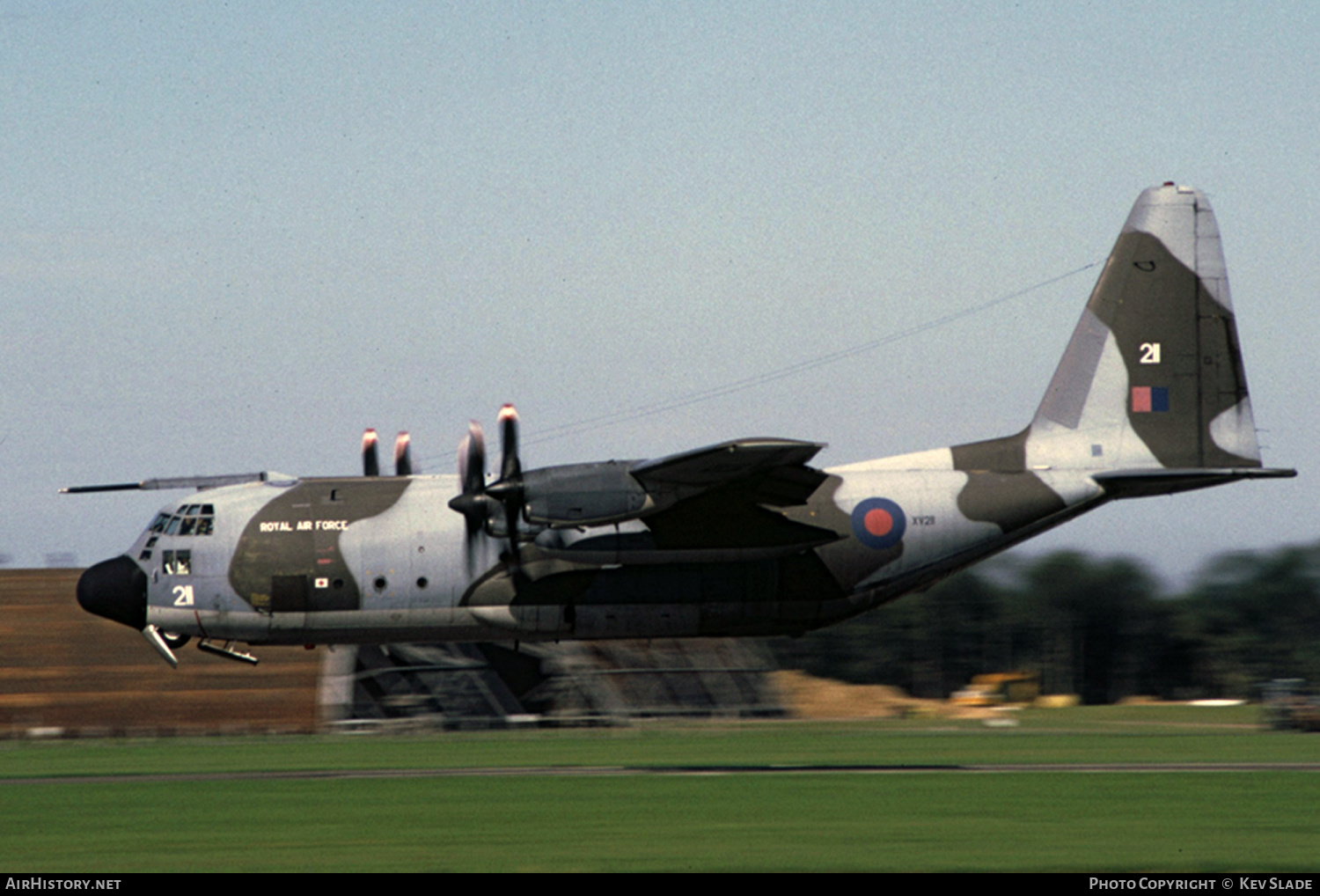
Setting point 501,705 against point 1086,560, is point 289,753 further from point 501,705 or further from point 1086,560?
point 1086,560

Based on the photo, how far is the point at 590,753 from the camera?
4188 cm

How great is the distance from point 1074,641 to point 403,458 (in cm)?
9327

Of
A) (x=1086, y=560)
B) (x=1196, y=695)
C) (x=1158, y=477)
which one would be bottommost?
(x=1196, y=695)

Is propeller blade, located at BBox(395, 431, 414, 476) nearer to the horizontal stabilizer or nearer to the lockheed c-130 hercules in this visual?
the lockheed c-130 hercules

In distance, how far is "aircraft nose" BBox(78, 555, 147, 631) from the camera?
95.2ft

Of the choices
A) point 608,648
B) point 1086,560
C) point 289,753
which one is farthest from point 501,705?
point 1086,560

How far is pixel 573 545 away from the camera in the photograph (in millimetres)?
27625

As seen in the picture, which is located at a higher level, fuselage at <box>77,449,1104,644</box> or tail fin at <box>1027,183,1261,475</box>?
tail fin at <box>1027,183,1261,475</box>

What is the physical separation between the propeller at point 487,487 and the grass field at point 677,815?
4989mm

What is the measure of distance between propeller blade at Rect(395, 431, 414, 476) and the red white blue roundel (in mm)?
9774

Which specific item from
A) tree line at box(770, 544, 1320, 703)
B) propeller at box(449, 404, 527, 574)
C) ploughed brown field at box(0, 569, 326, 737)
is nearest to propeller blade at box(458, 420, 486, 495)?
propeller at box(449, 404, 527, 574)

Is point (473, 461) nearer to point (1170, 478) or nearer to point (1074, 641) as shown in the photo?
point (1170, 478)

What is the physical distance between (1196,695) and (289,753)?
8702 cm

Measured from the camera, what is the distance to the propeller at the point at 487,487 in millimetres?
27078
